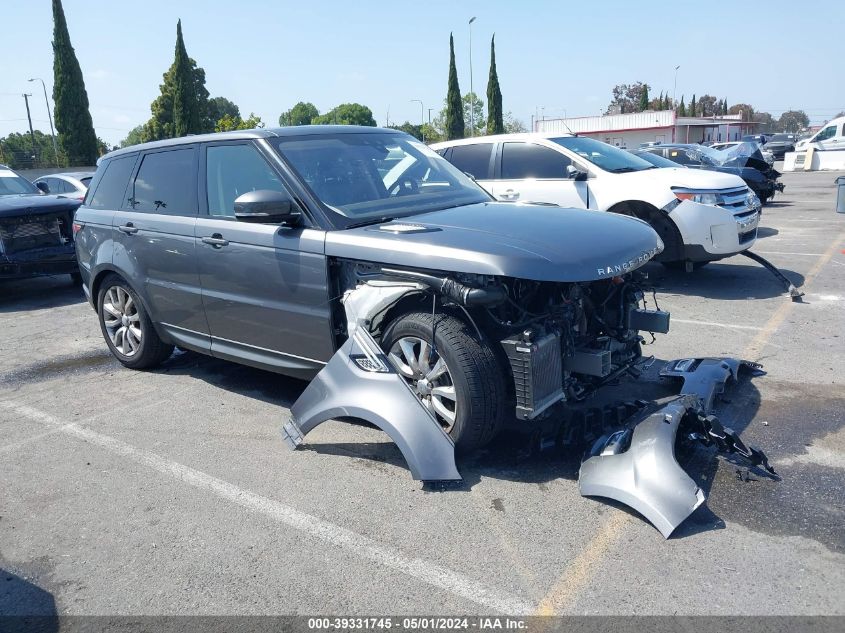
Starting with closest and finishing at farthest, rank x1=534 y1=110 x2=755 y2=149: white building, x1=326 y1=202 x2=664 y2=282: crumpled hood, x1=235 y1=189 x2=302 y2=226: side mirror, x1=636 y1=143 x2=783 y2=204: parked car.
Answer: x1=326 y1=202 x2=664 y2=282: crumpled hood
x1=235 y1=189 x2=302 y2=226: side mirror
x1=636 y1=143 x2=783 y2=204: parked car
x1=534 y1=110 x2=755 y2=149: white building

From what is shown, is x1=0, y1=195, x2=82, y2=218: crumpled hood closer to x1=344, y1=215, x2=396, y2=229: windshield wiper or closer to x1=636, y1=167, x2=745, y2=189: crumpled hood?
x1=344, y1=215, x2=396, y2=229: windshield wiper

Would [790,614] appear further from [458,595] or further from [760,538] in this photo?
[458,595]

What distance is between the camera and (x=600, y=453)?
3766 mm

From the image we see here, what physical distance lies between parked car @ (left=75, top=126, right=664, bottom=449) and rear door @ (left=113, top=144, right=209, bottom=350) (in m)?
0.02

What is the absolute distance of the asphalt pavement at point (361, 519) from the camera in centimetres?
297

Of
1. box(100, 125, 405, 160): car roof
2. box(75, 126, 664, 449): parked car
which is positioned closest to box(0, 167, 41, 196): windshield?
box(75, 126, 664, 449): parked car

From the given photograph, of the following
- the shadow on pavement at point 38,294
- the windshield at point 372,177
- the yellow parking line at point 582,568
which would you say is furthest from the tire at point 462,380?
the shadow on pavement at point 38,294

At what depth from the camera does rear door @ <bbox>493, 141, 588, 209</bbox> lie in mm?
8747

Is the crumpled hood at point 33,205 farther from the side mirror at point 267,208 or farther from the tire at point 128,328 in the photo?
the side mirror at point 267,208

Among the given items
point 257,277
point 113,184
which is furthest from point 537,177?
point 257,277

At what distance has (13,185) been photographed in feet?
35.9

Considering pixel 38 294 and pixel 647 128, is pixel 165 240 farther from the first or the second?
pixel 647 128

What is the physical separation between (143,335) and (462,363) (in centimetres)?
340

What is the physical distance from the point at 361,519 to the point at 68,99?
3971 cm
